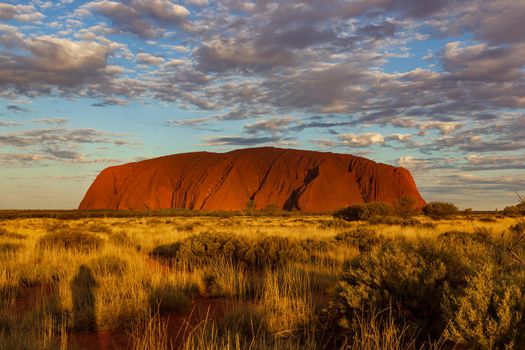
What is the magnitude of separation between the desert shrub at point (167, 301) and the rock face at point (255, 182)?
207 feet

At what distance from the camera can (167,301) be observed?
6.00 metres

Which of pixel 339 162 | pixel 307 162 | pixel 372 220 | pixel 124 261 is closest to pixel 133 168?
pixel 307 162

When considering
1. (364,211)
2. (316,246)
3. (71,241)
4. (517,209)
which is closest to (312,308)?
(517,209)

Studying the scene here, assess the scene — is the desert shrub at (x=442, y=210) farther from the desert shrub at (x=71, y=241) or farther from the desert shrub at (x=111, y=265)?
the desert shrub at (x=111, y=265)

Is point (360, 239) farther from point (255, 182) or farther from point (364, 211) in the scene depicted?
point (255, 182)

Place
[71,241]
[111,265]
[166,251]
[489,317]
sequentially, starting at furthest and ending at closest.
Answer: [71,241] < [166,251] < [111,265] < [489,317]

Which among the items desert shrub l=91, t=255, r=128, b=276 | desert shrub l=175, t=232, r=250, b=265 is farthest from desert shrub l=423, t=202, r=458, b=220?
desert shrub l=91, t=255, r=128, b=276

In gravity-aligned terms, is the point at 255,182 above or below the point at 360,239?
above

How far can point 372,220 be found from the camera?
29.7m

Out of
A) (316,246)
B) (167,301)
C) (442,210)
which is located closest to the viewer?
(167,301)

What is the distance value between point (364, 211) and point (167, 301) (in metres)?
28.5

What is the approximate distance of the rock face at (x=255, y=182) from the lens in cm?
7375

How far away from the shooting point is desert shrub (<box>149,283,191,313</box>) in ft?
19.4

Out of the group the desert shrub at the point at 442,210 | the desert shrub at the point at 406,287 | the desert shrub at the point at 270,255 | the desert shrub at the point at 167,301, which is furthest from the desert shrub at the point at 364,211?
the desert shrub at the point at 406,287
